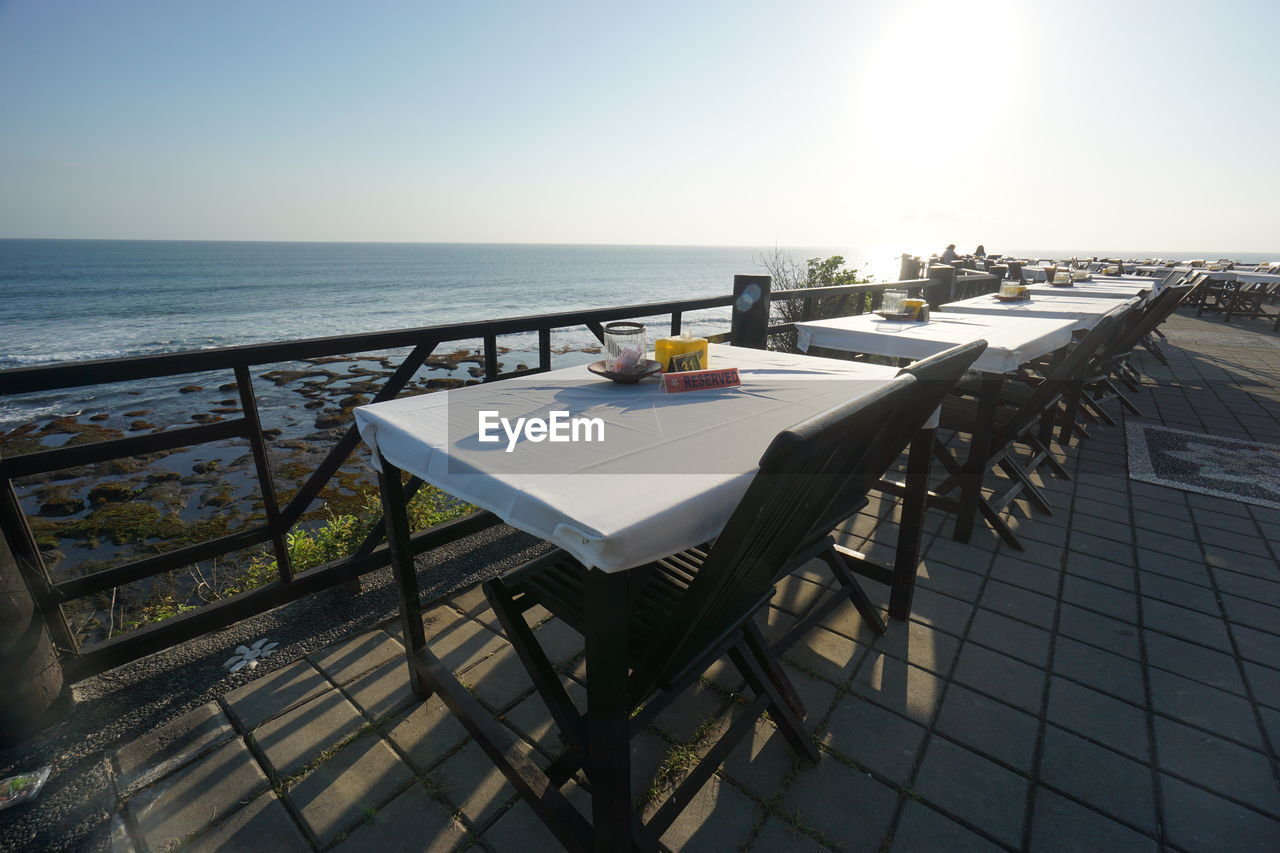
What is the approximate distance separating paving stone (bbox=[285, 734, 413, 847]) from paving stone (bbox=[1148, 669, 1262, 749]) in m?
2.33

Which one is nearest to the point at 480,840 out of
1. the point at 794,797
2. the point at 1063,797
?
the point at 794,797

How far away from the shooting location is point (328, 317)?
34.2 metres

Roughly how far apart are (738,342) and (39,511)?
12.4m

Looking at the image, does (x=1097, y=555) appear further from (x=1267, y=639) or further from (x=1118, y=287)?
(x=1118, y=287)

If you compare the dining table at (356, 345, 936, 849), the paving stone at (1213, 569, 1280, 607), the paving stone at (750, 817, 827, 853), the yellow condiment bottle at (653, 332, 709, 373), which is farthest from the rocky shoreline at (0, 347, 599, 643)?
the paving stone at (1213, 569, 1280, 607)

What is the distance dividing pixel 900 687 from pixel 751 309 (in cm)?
214

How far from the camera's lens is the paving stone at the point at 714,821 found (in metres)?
1.34

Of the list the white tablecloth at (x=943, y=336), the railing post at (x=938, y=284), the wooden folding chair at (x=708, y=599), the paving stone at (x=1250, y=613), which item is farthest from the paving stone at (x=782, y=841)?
the railing post at (x=938, y=284)

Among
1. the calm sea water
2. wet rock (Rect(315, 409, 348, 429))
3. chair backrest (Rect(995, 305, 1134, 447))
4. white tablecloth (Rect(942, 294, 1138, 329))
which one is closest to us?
chair backrest (Rect(995, 305, 1134, 447))

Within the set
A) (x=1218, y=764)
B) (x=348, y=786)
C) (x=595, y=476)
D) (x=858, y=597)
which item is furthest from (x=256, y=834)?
(x=1218, y=764)

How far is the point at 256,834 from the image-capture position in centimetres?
136

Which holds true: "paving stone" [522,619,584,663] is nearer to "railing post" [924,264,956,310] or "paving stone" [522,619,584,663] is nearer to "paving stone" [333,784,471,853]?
"paving stone" [333,784,471,853]

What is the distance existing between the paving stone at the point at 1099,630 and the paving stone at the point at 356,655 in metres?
2.52

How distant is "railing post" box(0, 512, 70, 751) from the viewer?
1.50 m
